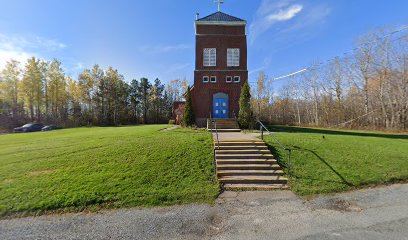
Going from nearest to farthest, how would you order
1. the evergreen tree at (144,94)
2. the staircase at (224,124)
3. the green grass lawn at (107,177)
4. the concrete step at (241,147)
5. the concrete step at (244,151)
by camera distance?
the green grass lawn at (107,177)
the concrete step at (244,151)
the concrete step at (241,147)
the staircase at (224,124)
the evergreen tree at (144,94)

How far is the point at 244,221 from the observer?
14.5 ft

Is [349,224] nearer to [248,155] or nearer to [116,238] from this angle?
[248,155]

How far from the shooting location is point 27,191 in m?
5.98

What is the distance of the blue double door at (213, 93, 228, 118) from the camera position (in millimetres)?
17641

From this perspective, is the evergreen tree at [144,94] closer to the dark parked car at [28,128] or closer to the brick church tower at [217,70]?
the dark parked car at [28,128]

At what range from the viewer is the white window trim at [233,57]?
17.7 metres

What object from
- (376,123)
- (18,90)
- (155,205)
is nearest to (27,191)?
(155,205)

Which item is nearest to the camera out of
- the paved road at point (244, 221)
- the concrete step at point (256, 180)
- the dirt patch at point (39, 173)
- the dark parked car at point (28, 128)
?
the paved road at point (244, 221)

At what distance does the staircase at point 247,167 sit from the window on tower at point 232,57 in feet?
34.5

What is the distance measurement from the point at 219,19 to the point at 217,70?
5.00 metres

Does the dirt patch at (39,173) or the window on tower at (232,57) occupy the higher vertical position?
the window on tower at (232,57)

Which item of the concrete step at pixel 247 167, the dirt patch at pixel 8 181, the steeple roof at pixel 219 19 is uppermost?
the steeple roof at pixel 219 19

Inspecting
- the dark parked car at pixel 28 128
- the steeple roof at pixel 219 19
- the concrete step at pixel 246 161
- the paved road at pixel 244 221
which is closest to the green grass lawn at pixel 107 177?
the paved road at pixel 244 221

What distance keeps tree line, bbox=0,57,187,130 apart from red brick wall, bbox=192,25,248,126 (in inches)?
1238
